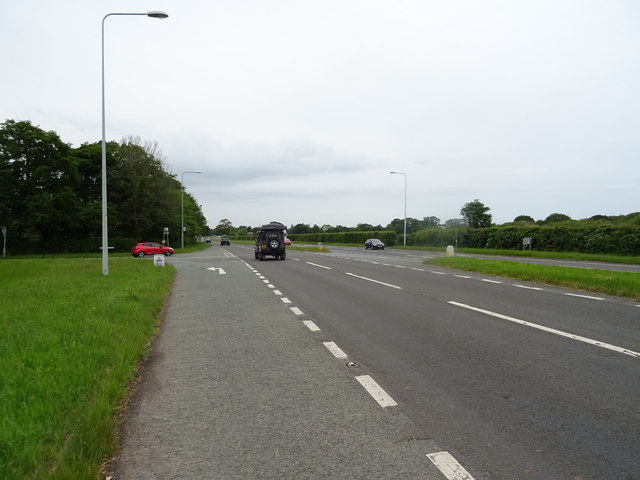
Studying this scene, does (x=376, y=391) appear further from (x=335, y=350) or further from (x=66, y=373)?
(x=66, y=373)

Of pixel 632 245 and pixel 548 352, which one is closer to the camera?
pixel 548 352

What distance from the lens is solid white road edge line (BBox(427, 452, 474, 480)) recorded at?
9.64ft

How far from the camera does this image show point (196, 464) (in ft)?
10.5

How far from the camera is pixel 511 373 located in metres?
5.04

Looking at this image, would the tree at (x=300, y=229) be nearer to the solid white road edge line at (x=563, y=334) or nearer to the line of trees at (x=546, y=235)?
the line of trees at (x=546, y=235)

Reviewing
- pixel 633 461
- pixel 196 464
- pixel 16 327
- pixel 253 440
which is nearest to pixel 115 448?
pixel 196 464

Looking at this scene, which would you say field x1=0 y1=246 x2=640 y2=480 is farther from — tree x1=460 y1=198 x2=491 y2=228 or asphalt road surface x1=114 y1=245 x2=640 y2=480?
tree x1=460 y1=198 x2=491 y2=228

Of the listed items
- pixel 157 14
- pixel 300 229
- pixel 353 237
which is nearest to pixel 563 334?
pixel 157 14

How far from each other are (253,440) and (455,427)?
64.8 inches

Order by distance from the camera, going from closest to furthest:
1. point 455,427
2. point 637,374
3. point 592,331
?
point 455,427, point 637,374, point 592,331

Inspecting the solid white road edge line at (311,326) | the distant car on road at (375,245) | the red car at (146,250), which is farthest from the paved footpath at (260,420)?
the distant car on road at (375,245)

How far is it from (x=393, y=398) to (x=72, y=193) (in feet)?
168

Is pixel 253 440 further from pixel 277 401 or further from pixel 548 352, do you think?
pixel 548 352

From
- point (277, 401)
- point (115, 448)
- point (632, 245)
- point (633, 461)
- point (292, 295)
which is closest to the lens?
point (633, 461)
